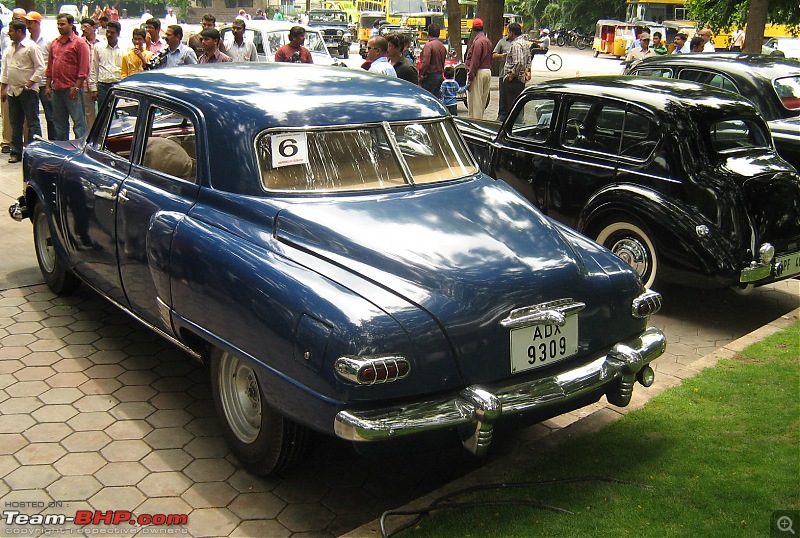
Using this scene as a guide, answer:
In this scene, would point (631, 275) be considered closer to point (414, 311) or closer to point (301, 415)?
point (414, 311)

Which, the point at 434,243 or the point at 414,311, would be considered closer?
the point at 414,311

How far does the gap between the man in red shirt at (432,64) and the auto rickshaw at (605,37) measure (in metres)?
33.6

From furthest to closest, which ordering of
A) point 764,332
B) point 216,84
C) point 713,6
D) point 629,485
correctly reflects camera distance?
1. point 713,6
2. point 764,332
3. point 216,84
4. point 629,485

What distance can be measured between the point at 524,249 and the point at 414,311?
2.60 feet

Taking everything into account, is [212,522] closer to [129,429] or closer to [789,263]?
[129,429]

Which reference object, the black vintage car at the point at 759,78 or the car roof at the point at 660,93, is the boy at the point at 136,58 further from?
the black vintage car at the point at 759,78

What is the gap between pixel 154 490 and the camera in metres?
4.00

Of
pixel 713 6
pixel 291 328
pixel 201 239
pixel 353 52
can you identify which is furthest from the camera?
pixel 353 52

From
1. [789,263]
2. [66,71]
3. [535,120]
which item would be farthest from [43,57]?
[789,263]

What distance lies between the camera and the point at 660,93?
7.09m

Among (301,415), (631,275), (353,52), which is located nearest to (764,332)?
(631,275)

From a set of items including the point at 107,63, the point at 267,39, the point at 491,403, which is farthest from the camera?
the point at 267,39

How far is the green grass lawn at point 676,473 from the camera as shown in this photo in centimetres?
358

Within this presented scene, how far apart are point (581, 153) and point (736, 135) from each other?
4.16 ft
